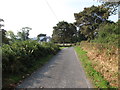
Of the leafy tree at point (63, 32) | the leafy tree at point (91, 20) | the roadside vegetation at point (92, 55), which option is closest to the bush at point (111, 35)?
the roadside vegetation at point (92, 55)

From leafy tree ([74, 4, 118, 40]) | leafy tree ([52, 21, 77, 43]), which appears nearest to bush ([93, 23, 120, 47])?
leafy tree ([74, 4, 118, 40])

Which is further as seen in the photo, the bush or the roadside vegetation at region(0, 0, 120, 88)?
the bush

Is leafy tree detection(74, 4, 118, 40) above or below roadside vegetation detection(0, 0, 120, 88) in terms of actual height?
above

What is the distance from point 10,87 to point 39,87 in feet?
3.86

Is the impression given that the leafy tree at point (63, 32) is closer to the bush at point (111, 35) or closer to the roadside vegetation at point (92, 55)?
the roadside vegetation at point (92, 55)

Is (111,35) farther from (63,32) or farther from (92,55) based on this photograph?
(63,32)

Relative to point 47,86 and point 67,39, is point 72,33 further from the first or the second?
point 47,86

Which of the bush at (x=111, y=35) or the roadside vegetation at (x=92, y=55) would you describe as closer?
the roadside vegetation at (x=92, y=55)

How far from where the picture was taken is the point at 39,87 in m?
5.35

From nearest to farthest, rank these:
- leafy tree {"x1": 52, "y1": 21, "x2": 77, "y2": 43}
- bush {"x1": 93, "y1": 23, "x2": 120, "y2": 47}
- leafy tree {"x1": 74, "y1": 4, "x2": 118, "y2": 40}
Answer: bush {"x1": 93, "y1": 23, "x2": 120, "y2": 47}, leafy tree {"x1": 74, "y1": 4, "x2": 118, "y2": 40}, leafy tree {"x1": 52, "y1": 21, "x2": 77, "y2": 43}

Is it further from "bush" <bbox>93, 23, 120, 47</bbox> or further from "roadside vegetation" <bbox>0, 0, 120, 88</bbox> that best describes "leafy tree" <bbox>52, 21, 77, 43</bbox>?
"bush" <bbox>93, 23, 120, 47</bbox>

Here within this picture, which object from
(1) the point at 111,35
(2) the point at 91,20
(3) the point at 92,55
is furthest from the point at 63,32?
(1) the point at 111,35

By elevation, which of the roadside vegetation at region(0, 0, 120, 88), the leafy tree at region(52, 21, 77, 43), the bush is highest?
the leafy tree at region(52, 21, 77, 43)

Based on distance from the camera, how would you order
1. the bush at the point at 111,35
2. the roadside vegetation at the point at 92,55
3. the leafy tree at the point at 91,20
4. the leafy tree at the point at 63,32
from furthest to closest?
the leafy tree at the point at 63,32 → the leafy tree at the point at 91,20 → the bush at the point at 111,35 → the roadside vegetation at the point at 92,55
